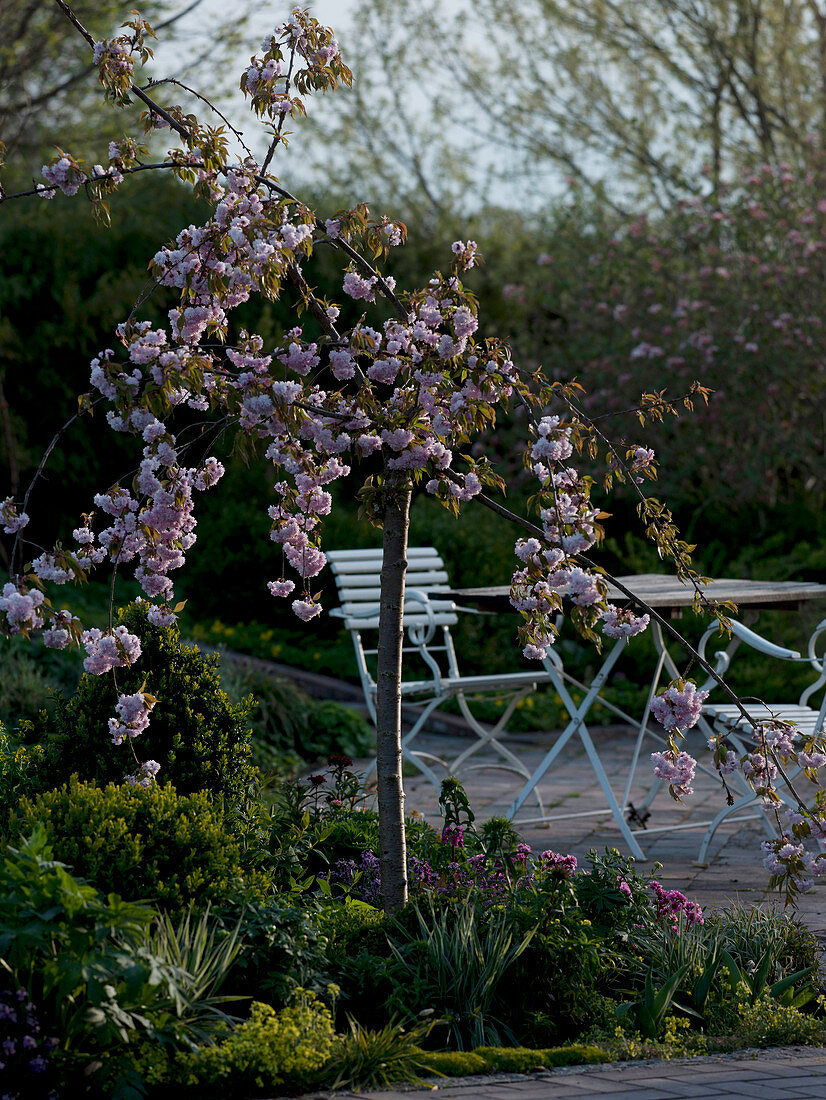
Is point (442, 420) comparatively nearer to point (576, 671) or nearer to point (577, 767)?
point (577, 767)

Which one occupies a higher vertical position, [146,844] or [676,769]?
[676,769]

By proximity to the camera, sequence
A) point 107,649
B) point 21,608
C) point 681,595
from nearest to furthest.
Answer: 1. point 21,608
2. point 107,649
3. point 681,595

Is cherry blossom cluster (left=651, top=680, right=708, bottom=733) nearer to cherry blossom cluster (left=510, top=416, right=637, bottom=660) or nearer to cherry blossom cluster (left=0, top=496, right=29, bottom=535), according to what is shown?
cherry blossom cluster (left=510, top=416, right=637, bottom=660)

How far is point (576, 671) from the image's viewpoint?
980 centimetres

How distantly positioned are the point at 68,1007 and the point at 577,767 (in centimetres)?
500

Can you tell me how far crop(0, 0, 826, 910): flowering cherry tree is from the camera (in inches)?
121

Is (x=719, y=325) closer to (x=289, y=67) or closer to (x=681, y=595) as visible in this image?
(x=681, y=595)

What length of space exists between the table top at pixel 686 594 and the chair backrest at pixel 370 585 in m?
0.53

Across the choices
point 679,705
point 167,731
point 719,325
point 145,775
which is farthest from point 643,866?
point 719,325

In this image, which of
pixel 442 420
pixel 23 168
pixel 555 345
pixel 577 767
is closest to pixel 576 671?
pixel 577 767

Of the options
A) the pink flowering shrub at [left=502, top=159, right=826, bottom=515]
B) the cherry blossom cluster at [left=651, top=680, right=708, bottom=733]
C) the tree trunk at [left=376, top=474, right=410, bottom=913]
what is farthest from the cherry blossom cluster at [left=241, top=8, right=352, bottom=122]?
the pink flowering shrub at [left=502, top=159, right=826, bottom=515]

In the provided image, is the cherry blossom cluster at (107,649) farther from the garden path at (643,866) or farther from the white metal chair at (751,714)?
the white metal chair at (751,714)

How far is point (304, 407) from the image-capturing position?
323 centimetres

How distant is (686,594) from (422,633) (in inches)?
57.1
